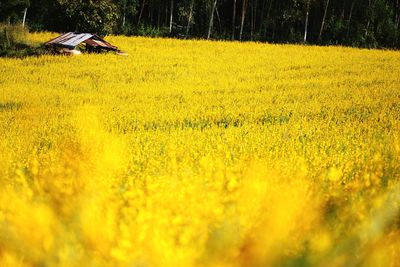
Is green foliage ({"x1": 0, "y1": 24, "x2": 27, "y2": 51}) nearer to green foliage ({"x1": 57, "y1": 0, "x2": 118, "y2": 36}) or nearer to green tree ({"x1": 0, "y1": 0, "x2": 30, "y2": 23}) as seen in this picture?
green foliage ({"x1": 57, "y1": 0, "x2": 118, "y2": 36})

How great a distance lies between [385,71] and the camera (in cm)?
1886

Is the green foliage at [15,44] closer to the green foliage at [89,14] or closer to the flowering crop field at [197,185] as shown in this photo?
the green foliage at [89,14]

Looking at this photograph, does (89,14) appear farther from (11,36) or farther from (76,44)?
(76,44)

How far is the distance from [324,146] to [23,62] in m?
15.4

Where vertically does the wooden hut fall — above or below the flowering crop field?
above

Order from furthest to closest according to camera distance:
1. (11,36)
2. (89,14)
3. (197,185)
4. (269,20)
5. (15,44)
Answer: (269,20)
(89,14)
(11,36)
(15,44)
(197,185)

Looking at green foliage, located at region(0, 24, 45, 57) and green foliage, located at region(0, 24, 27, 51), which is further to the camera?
green foliage, located at region(0, 24, 27, 51)

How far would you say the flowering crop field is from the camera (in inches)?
176

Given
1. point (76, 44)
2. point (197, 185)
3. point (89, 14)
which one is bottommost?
point (197, 185)

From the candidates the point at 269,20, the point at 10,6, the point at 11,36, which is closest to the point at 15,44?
the point at 11,36

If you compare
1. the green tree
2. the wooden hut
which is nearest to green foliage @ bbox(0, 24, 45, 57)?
the wooden hut

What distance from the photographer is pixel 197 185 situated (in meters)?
5.12

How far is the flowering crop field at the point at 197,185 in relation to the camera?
4.46m

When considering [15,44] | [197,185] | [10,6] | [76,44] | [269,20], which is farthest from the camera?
[269,20]
